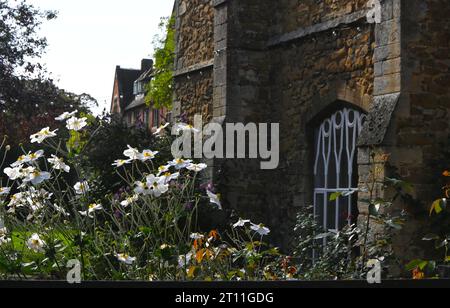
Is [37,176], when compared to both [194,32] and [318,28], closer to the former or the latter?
[318,28]

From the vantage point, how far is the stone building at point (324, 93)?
8391 millimetres

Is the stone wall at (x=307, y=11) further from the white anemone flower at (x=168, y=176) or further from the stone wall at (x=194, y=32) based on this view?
the white anemone flower at (x=168, y=176)

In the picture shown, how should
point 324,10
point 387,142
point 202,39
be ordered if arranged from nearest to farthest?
point 387,142, point 324,10, point 202,39

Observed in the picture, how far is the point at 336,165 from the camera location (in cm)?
1044

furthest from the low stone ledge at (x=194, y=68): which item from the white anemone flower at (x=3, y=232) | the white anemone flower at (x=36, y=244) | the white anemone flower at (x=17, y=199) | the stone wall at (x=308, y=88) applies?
the white anemone flower at (x=36, y=244)

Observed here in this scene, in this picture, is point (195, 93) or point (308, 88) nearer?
point (308, 88)

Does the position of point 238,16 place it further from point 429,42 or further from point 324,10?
point 429,42

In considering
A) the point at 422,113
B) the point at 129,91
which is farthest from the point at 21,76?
the point at 129,91

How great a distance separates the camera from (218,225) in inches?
440

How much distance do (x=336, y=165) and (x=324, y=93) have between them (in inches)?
42.2

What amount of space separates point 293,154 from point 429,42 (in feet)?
11.2

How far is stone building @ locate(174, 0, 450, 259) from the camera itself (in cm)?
839

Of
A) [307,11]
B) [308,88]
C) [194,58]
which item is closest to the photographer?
[308,88]
